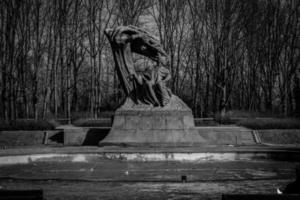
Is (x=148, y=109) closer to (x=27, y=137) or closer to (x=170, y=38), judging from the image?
(x=27, y=137)

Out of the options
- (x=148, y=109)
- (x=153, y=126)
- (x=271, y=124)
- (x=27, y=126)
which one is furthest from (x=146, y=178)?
(x=271, y=124)

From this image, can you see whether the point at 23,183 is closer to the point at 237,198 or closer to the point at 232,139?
the point at 237,198

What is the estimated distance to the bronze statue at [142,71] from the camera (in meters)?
18.2

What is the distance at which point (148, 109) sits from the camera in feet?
59.9

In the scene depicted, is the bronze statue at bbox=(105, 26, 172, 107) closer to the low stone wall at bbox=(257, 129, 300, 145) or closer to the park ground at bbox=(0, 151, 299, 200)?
the park ground at bbox=(0, 151, 299, 200)

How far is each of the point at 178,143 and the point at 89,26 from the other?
20.9 metres

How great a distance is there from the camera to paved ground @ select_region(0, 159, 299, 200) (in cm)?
777

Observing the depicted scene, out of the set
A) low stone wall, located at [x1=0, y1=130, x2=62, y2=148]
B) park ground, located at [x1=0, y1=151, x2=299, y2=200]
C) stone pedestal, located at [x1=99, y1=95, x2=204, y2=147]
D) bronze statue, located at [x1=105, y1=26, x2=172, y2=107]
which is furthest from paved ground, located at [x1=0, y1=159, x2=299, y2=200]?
low stone wall, located at [x1=0, y1=130, x2=62, y2=148]

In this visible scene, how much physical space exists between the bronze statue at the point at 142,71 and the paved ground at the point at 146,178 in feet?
18.5

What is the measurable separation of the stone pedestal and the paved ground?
4585 mm

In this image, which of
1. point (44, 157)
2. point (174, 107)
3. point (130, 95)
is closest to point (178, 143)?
point (174, 107)

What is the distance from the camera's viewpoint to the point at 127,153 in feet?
44.2

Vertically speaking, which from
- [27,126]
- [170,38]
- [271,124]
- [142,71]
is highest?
[170,38]

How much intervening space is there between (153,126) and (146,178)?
8.06 metres
